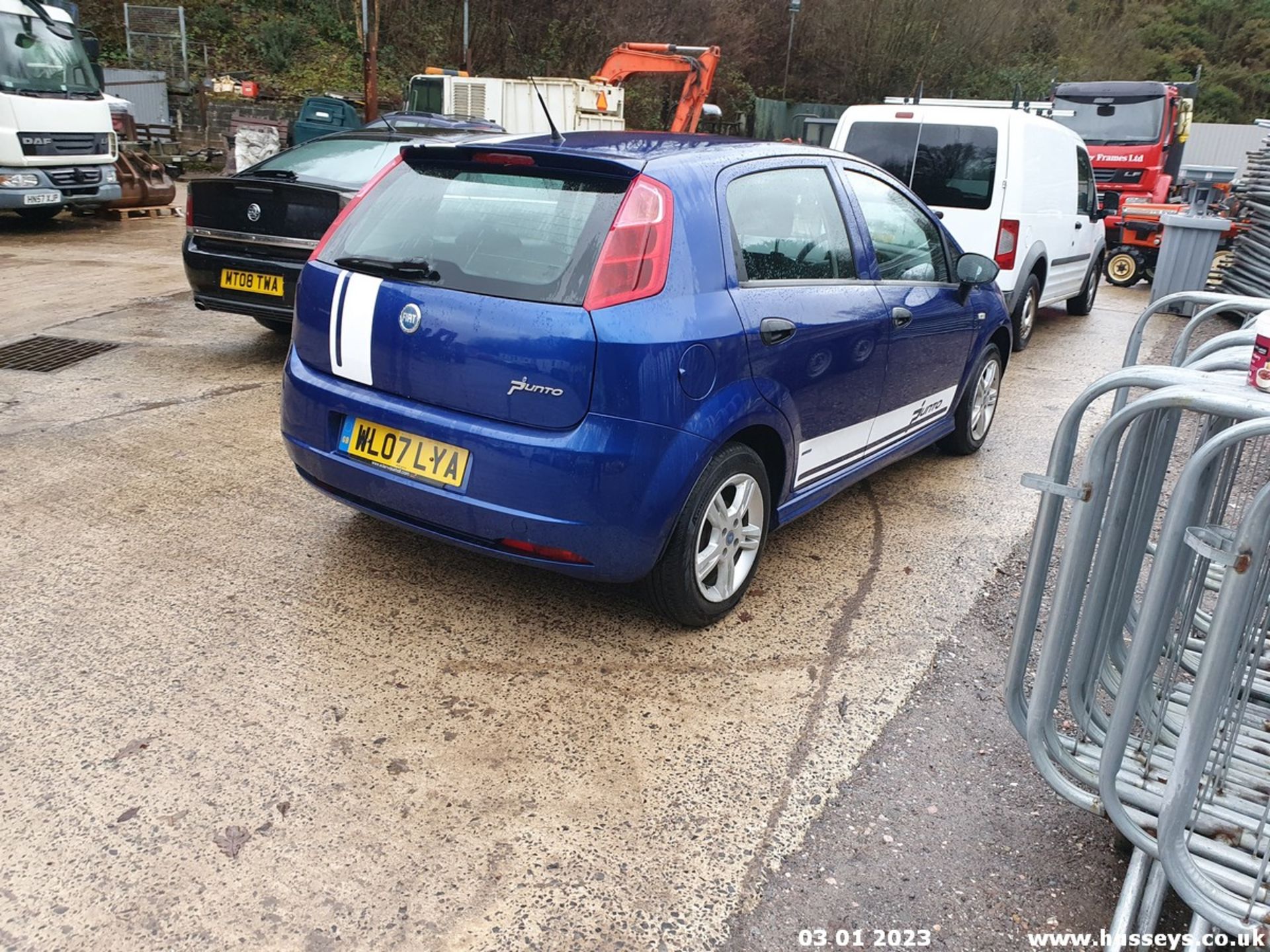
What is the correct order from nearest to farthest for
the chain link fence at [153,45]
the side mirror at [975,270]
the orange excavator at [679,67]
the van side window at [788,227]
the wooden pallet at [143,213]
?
1. the van side window at [788,227]
2. the side mirror at [975,270]
3. the wooden pallet at [143,213]
4. the orange excavator at [679,67]
5. the chain link fence at [153,45]

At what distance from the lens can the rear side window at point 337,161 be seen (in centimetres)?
653

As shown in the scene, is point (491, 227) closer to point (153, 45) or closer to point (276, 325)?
point (276, 325)

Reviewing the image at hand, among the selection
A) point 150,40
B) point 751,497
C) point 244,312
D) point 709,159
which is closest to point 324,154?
point 244,312

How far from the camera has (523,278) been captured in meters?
3.17

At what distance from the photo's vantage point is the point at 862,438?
169 inches

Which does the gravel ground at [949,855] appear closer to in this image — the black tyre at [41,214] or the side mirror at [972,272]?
the side mirror at [972,272]

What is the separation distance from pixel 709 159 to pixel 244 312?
4.02 metres

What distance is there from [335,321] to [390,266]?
0.28 meters

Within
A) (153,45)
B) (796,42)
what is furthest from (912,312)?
(796,42)

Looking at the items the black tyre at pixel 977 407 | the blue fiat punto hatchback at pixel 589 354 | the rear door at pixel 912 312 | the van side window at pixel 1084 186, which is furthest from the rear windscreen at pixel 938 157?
the blue fiat punto hatchback at pixel 589 354

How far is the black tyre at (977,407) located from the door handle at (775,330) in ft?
7.23

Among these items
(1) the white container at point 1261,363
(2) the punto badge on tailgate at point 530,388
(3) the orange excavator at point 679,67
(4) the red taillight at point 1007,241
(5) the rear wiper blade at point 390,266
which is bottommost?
(2) the punto badge on tailgate at point 530,388

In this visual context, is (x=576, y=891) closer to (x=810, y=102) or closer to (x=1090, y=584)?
(x=1090, y=584)

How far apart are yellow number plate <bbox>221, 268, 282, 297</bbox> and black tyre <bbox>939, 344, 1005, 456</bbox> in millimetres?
4238
